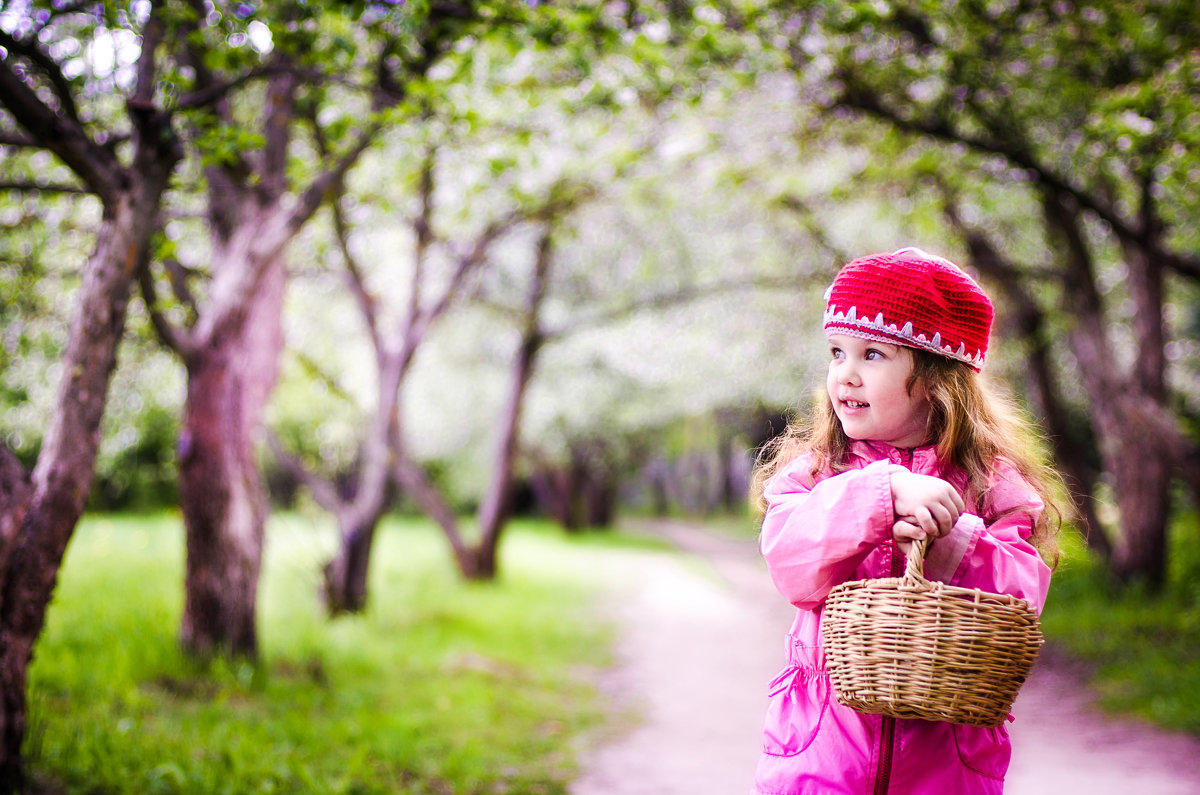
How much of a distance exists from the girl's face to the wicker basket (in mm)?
425

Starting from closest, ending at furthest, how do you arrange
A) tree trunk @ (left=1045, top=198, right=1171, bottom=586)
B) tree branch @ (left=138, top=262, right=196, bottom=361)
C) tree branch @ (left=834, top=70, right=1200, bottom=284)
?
1. tree branch @ (left=138, top=262, right=196, bottom=361)
2. tree branch @ (left=834, top=70, right=1200, bottom=284)
3. tree trunk @ (left=1045, top=198, right=1171, bottom=586)

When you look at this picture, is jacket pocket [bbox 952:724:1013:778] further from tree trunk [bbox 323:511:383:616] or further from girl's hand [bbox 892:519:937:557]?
tree trunk [bbox 323:511:383:616]

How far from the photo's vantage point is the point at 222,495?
5098 millimetres

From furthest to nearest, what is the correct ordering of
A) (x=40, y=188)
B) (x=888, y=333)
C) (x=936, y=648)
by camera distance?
(x=40, y=188) → (x=888, y=333) → (x=936, y=648)

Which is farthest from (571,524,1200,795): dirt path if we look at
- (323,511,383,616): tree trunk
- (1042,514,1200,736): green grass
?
(323,511,383,616): tree trunk

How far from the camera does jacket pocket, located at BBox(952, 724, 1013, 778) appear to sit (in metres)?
1.81

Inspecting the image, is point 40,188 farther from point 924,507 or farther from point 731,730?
point 731,730

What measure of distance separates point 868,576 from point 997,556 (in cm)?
27

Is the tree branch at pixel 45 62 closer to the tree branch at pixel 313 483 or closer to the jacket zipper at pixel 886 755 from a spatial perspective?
the jacket zipper at pixel 886 755

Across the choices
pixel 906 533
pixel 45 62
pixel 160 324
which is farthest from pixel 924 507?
pixel 160 324

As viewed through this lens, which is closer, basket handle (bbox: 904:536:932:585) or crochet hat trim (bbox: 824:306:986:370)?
basket handle (bbox: 904:536:932:585)

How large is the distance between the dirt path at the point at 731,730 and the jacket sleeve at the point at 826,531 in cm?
304

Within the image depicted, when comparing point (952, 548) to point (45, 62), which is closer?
point (952, 548)

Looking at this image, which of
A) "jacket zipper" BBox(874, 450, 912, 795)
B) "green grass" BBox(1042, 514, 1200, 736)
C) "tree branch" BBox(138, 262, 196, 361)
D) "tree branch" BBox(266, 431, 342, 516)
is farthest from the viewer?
"tree branch" BBox(266, 431, 342, 516)
